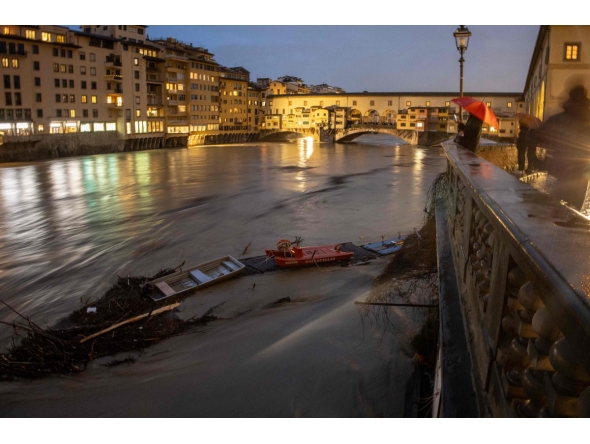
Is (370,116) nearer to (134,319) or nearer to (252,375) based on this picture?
(134,319)

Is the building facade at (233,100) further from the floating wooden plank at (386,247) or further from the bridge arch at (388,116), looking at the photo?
the floating wooden plank at (386,247)

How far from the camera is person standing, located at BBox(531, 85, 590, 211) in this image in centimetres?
389

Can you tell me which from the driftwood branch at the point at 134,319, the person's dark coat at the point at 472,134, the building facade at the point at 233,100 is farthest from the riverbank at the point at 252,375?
the building facade at the point at 233,100

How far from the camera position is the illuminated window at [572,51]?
18781 millimetres

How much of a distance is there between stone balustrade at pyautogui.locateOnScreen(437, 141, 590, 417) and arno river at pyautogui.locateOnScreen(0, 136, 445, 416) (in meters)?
2.15

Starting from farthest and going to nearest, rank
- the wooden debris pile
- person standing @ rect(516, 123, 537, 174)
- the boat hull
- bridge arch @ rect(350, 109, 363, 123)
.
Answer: bridge arch @ rect(350, 109, 363, 123), the boat hull, the wooden debris pile, person standing @ rect(516, 123, 537, 174)

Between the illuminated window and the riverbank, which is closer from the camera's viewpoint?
the riverbank

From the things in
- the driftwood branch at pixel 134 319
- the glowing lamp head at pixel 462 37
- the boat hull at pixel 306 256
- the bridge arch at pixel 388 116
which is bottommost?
the driftwood branch at pixel 134 319

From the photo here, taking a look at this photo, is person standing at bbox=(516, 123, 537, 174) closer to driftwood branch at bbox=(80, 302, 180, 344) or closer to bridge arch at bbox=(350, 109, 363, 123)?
driftwood branch at bbox=(80, 302, 180, 344)

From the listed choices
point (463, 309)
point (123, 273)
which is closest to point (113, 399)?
point (463, 309)

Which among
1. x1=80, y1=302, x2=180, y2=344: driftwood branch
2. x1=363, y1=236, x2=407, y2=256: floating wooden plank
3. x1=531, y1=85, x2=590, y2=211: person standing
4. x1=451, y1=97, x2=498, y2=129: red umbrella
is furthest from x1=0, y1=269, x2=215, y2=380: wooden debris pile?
x1=531, y1=85, x2=590, y2=211: person standing

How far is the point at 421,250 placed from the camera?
7.97 metres

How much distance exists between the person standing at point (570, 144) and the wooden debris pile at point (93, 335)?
5186mm

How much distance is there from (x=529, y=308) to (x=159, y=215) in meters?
19.1
